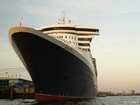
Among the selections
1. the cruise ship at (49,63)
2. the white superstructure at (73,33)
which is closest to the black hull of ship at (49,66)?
the cruise ship at (49,63)

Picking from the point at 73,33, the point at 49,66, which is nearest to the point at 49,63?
the point at 49,66

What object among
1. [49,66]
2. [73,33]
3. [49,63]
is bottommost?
[49,66]

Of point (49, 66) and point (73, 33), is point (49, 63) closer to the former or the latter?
point (49, 66)

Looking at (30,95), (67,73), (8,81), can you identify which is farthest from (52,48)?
(8,81)

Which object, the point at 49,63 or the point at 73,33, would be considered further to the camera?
the point at 73,33

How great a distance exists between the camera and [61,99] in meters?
28.1

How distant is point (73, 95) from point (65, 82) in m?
2.54

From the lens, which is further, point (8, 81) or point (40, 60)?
point (8, 81)

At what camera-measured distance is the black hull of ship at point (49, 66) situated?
25781 mm

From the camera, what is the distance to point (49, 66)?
89.0ft

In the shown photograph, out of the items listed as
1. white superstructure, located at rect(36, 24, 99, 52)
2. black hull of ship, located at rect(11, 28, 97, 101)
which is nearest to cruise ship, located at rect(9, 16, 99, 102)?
black hull of ship, located at rect(11, 28, 97, 101)

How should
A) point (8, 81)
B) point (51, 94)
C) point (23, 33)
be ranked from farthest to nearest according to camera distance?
point (8, 81), point (51, 94), point (23, 33)

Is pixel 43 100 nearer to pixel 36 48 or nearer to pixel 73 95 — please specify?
pixel 73 95

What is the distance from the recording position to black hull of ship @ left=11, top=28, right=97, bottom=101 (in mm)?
25781
